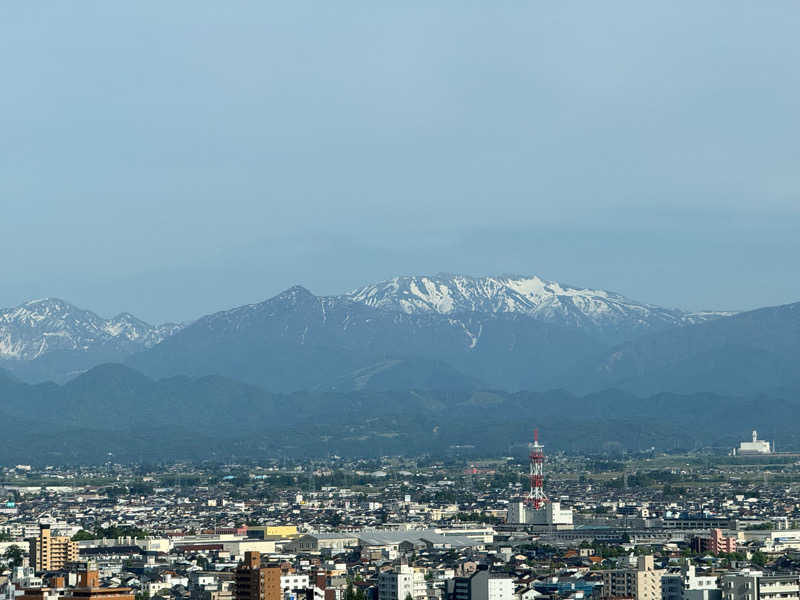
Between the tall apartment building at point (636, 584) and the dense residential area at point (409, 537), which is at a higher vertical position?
the dense residential area at point (409, 537)

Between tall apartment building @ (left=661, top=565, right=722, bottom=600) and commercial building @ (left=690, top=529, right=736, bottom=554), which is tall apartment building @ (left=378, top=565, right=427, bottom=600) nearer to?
tall apartment building @ (left=661, top=565, right=722, bottom=600)

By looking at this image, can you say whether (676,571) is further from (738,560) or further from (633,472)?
(633,472)

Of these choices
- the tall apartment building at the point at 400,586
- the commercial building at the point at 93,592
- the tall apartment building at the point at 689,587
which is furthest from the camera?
the tall apartment building at the point at 400,586

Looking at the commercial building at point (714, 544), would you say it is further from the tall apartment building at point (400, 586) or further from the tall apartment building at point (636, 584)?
the tall apartment building at point (400, 586)

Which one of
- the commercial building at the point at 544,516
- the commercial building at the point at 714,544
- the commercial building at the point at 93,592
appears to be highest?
the commercial building at the point at 544,516

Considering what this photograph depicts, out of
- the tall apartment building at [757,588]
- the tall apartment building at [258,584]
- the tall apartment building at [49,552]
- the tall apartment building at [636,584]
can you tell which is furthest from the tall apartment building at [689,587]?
the tall apartment building at [49,552]

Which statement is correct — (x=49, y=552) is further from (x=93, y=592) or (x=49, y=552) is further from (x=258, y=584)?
(x=93, y=592)

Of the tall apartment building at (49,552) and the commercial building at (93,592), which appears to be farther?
A: the tall apartment building at (49,552)
